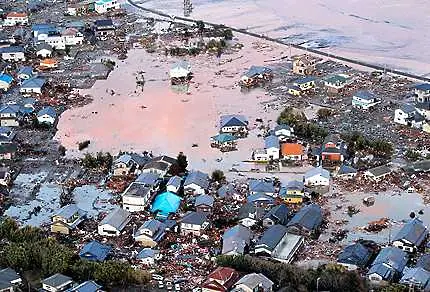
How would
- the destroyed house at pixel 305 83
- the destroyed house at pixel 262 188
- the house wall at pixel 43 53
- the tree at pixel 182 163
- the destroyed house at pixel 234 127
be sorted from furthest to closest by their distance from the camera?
the house wall at pixel 43 53 < the destroyed house at pixel 305 83 < the destroyed house at pixel 234 127 < the tree at pixel 182 163 < the destroyed house at pixel 262 188

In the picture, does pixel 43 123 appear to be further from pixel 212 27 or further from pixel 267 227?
pixel 212 27

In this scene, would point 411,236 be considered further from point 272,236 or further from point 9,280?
point 9,280

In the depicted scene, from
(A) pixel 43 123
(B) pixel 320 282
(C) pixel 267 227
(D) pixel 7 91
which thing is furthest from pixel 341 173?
(D) pixel 7 91

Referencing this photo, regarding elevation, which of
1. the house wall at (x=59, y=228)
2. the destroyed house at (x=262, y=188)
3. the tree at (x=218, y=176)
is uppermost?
the destroyed house at (x=262, y=188)

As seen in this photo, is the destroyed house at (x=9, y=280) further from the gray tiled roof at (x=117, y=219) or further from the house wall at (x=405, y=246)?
the house wall at (x=405, y=246)

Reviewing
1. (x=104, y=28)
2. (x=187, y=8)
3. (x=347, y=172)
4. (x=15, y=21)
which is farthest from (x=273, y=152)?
(x=15, y=21)

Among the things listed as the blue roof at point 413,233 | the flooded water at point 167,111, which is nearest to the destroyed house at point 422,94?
the flooded water at point 167,111

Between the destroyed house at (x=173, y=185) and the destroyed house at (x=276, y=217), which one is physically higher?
the destroyed house at (x=276, y=217)

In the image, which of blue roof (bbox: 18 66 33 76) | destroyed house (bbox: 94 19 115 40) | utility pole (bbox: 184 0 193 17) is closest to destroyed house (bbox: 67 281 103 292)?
blue roof (bbox: 18 66 33 76)
